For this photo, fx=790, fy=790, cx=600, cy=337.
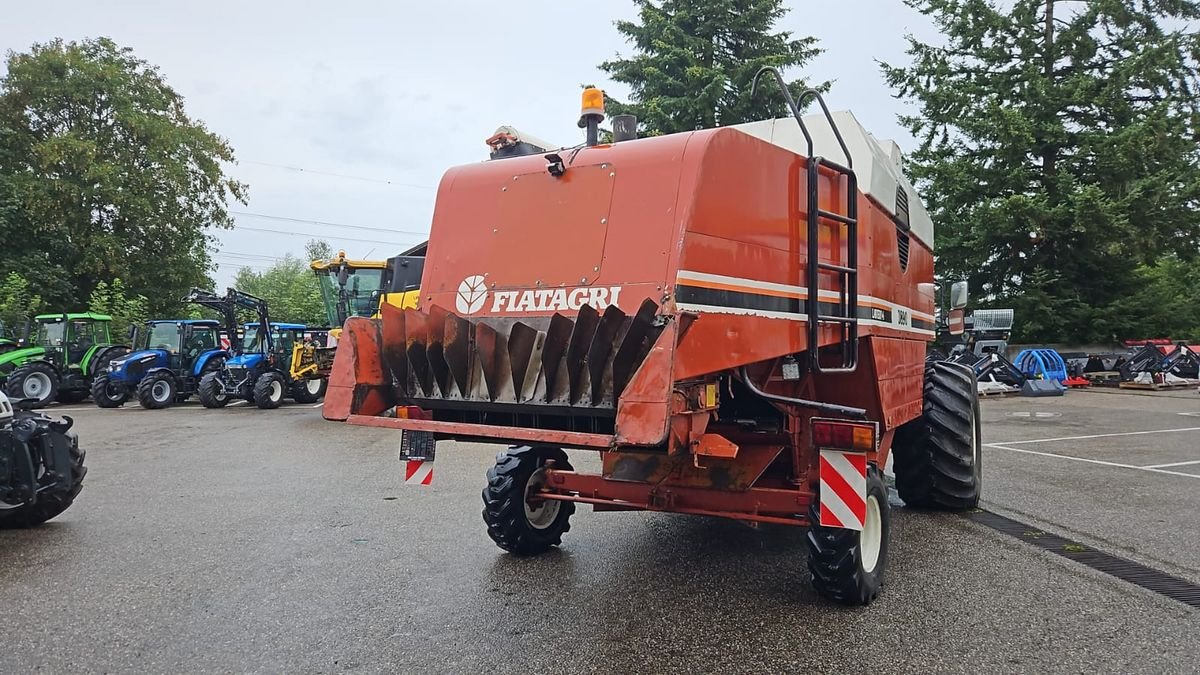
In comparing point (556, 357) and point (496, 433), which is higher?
point (556, 357)

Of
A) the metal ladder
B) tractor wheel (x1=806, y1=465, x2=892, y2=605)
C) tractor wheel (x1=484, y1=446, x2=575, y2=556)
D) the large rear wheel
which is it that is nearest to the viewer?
tractor wheel (x1=806, y1=465, x2=892, y2=605)

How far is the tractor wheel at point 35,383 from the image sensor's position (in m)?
17.9

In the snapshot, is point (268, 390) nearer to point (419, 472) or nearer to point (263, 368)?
point (263, 368)

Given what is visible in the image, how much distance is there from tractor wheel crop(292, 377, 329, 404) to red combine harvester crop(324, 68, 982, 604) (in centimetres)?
1554

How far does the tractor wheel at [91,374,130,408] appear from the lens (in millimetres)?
18500

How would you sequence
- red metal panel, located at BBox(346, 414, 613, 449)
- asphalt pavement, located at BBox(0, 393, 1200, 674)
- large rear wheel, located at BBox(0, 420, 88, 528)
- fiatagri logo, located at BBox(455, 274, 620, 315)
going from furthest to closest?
1. large rear wheel, located at BBox(0, 420, 88, 528)
2. fiatagri logo, located at BBox(455, 274, 620, 315)
3. asphalt pavement, located at BBox(0, 393, 1200, 674)
4. red metal panel, located at BBox(346, 414, 613, 449)

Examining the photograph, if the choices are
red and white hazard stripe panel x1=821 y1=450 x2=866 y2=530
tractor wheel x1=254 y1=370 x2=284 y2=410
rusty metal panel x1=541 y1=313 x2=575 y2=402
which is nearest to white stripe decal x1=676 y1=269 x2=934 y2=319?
rusty metal panel x1=541 y1=313 x2=575 y2=402

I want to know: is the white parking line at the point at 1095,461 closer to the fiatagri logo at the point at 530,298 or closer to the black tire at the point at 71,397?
the fiatagri logo at the point at 530,298

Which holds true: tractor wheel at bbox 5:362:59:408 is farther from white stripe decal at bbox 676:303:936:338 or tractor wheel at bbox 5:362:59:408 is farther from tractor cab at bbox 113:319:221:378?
white stripe decal at bbox 676:303:936:338

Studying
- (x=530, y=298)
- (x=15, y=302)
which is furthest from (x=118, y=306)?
(x=530, y=298)

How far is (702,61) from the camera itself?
78.1 ft

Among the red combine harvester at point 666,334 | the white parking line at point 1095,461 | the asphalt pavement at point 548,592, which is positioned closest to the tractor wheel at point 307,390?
the asphalt pavement at point 548,592

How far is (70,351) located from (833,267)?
21733mm

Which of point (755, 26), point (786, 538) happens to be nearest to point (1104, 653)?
point (786, 538)
